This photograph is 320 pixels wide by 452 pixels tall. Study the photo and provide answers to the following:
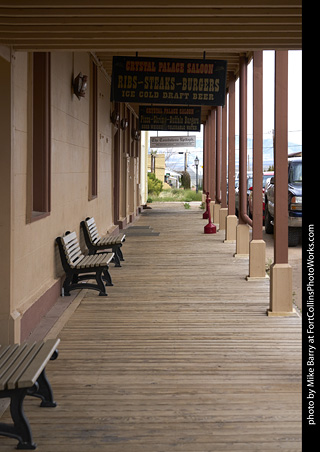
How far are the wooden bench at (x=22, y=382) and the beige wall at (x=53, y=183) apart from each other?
1.19m

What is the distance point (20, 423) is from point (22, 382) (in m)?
0.28

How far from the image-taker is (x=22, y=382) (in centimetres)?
390

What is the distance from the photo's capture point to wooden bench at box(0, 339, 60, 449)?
392cm

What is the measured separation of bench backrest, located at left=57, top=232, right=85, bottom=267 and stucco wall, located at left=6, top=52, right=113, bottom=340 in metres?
0.12

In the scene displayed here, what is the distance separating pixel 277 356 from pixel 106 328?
1.96 meters

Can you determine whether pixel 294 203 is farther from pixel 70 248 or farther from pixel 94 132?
pixel 70 248

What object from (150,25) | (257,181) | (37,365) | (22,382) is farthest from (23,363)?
(257,181)

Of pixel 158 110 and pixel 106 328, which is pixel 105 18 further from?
pixel 158 110

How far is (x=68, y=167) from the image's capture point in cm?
934

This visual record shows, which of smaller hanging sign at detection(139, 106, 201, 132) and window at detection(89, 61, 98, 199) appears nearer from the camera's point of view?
window at detection(89, 61, 98, 199)

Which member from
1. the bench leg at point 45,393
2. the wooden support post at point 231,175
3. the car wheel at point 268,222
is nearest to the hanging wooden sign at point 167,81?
the wooden support post at point 231,175

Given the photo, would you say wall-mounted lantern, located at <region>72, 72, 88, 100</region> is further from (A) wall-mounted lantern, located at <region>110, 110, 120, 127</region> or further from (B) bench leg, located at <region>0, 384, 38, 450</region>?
(B) bench leg, located at <region>0, 384, 38, 450</region>

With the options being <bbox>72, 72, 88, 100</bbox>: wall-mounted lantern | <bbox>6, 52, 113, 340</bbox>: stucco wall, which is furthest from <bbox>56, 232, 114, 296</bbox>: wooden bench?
<bbox>72, 72, 88, 100</bbox>: wall-mounted lantern

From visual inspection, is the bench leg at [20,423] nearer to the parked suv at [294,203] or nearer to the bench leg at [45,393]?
the bench leg at [45,393]
